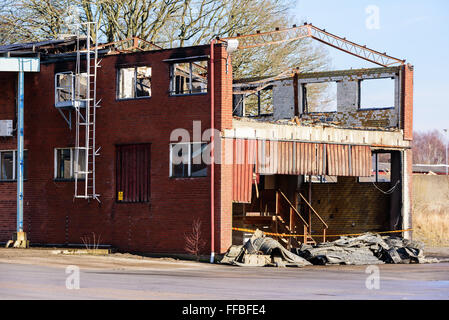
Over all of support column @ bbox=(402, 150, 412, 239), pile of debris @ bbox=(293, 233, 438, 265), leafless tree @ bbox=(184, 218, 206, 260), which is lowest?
pile of debris @ bbox=(293, 233, 438, 265)

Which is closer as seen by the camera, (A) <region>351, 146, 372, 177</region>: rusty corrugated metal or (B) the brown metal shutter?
(B) the brown metal shutter

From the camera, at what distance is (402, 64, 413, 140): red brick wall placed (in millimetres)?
34906

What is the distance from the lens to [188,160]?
92.6 ft

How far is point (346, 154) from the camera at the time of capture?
107ft

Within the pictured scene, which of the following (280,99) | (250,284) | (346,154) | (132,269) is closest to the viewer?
(250,284)

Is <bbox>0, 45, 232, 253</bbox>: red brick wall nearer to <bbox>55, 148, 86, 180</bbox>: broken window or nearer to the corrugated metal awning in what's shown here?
<bbox>55, 148, 86, 180</bbox>: broken window

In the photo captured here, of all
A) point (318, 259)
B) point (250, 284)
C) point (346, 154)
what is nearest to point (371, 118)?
point (346, 154)

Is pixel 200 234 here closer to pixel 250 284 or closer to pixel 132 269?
pixel 132 269

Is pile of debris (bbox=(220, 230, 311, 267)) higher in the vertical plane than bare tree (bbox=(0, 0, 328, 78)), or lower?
lower

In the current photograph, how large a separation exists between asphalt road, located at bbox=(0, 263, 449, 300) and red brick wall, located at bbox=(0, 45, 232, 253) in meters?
4.07

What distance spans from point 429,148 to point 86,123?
14350cm

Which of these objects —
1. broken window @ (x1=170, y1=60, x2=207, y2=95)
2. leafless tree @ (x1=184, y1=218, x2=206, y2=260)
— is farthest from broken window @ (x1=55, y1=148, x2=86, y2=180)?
leafless tree @ (x1=184, y1=218, x2=206, y2=260)
